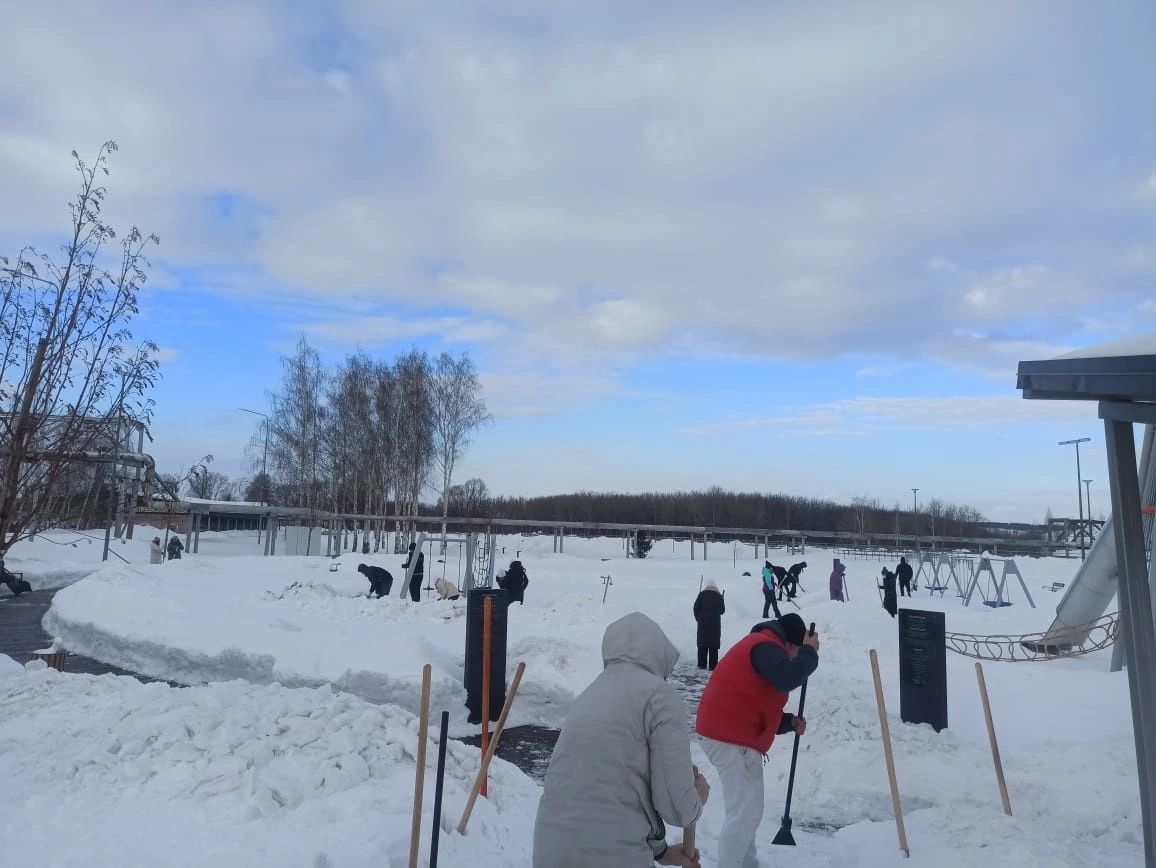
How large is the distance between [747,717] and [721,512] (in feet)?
283

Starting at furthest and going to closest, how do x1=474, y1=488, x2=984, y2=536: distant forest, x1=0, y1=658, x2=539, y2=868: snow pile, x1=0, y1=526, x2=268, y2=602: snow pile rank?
x1=474, y1=488, x2=984, y2=536: distant forest
x1=0, y1=526, x2=268, y2=602: snow pile
x1=0, y1=658, x2=539, y2=868: snow pile

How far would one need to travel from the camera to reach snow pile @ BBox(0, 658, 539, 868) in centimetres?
450

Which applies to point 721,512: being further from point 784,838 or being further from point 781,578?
point 784,838

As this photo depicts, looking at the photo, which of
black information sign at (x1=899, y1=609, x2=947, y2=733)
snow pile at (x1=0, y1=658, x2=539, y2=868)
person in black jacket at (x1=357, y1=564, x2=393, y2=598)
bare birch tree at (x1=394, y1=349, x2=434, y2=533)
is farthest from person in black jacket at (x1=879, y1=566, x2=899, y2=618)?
bare birch tree at (x1=394, y1=349, x2=434, y2=533)

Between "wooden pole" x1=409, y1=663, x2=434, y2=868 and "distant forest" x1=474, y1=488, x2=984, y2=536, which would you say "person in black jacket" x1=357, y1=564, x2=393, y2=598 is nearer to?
"wooden pole" x1=409, y1=663, x2=434, y2=868

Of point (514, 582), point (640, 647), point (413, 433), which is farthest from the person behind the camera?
point (413, 433)

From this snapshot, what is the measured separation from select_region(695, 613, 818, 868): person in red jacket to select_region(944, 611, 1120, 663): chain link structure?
32.3 ft

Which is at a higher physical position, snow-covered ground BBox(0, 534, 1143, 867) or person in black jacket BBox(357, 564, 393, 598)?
person in black jacket BBox(357, 564, 393, 598)

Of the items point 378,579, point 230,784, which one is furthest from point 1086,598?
point 378,579

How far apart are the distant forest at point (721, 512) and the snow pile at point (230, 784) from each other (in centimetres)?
7152

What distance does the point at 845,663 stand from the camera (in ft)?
41.9

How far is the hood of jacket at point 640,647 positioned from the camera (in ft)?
9.85

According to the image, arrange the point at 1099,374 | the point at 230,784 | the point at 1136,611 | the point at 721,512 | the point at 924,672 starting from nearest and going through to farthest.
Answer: the point at 1099,374
the point at 1136,611
the point at 230,784
the point at 924,672
the point at 721,512

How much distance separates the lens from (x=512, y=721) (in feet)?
33.0
